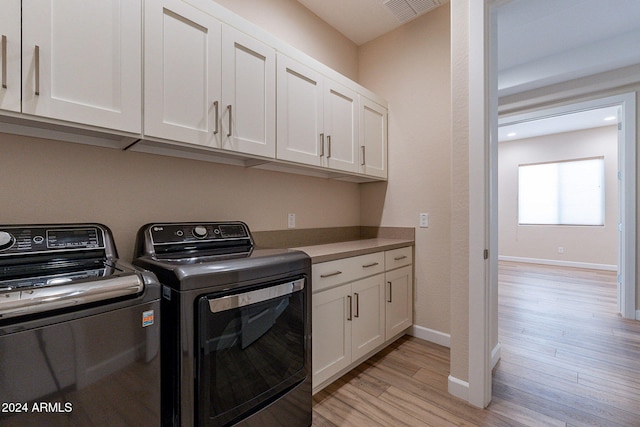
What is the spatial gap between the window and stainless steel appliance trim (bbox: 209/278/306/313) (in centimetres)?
700

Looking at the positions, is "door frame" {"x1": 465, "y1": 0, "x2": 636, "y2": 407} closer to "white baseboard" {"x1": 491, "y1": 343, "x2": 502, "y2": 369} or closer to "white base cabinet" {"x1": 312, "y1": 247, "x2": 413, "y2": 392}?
A: "white baseboard" {"x1": 491, "y1": 343, "x2": 502, "y2": 369}

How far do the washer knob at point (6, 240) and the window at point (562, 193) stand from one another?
8.03 m

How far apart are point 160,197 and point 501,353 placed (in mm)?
2876

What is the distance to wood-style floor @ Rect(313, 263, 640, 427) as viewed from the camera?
1.65m

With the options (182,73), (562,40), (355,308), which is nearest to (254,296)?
(355,308)

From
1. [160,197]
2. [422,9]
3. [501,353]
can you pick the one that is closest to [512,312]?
[501,353]

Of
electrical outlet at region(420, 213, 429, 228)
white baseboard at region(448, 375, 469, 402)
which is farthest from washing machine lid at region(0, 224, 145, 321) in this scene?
electrical outlet at region(420, 213, 429, 228)

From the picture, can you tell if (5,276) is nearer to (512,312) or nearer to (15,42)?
(15,42)

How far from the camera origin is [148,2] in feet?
4.30

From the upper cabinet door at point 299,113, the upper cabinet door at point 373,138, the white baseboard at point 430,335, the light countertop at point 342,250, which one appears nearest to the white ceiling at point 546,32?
the upper cabinet door at point 373,138

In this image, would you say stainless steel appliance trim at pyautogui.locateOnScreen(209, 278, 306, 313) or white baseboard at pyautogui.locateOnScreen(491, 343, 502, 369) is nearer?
stainless steel appliance trim at pyautogui.locateOnScreen(209, 278, 306, 313)

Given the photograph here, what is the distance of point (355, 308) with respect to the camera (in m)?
2.04

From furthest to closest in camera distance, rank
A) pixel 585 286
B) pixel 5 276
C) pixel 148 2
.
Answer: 1. pixel 585 286
2. pixel 148 2
3. pixel 5 276

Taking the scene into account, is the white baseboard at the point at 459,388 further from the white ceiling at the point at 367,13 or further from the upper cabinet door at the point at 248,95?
the white ceiling at the point at 367,13
